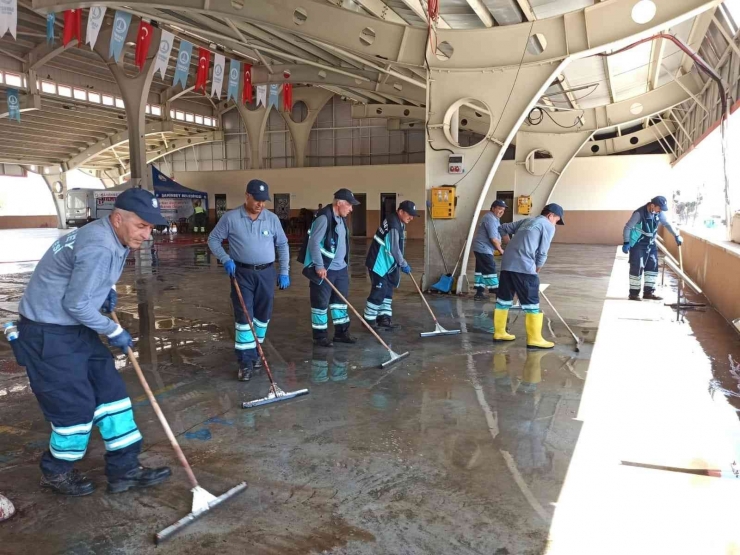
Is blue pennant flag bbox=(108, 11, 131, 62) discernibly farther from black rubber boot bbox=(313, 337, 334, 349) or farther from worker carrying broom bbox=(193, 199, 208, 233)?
worker carrying broom bbox=(193, 199, 208, 233)

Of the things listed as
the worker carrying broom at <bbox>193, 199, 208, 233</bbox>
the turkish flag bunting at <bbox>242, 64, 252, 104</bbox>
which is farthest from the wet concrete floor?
the worker carrying broom at <bbox>193, 199, 208, 233</bbox>

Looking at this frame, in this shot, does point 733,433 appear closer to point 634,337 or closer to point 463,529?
point 463,529

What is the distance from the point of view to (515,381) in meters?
4.86

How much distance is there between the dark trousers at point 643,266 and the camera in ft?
29.1

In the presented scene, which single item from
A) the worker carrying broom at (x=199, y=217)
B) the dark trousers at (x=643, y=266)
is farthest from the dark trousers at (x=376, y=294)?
the worker carrying broom at (x=199, y=217)

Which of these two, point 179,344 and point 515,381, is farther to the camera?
point 179,344

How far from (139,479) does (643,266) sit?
875 cm

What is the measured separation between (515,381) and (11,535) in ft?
12.6

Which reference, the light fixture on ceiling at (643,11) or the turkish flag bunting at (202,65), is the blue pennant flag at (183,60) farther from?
the light fixture on ceiling at (643,11)

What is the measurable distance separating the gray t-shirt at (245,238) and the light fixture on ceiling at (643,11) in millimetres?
6233

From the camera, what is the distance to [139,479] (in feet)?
9.79

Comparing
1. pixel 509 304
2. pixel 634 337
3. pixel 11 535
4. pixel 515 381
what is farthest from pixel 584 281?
pixel 11 535

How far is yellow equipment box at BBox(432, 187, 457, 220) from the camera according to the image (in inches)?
371

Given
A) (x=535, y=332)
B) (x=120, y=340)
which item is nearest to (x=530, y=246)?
(x=535, y=332)
